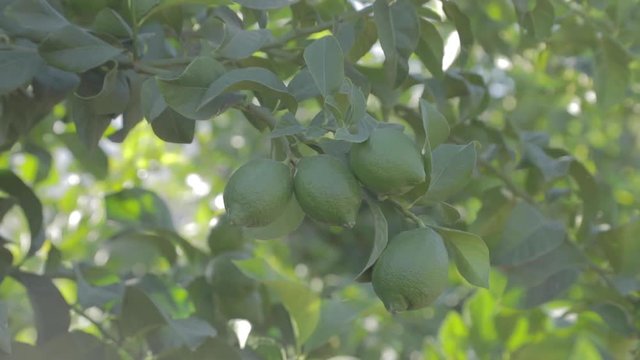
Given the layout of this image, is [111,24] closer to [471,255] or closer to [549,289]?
[471,255]

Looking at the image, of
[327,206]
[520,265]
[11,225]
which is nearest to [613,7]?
[520,265]

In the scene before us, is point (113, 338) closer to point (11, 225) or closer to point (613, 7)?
point (613, 7)

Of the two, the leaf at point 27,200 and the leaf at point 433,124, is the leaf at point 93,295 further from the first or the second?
the leaf at point 433,124

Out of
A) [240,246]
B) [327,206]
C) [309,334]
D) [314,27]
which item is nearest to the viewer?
[327,206]

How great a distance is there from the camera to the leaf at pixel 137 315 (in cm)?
75

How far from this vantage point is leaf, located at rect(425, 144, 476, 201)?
1.90ft

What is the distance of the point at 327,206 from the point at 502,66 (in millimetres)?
934

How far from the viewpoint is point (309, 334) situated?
837 millimetres

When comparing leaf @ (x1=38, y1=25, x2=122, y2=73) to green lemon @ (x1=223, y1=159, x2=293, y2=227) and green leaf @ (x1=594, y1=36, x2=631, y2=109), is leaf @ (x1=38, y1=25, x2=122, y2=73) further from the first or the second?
green leaf @ (x1=594, y1=36, x2=631, y2=109)

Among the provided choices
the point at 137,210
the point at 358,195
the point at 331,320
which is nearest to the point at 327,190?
the point at 358,195

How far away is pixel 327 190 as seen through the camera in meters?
0.53

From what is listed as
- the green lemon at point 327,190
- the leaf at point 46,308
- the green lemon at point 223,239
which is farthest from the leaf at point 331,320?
the green lemon at point 327,190

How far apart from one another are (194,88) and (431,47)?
0.27m

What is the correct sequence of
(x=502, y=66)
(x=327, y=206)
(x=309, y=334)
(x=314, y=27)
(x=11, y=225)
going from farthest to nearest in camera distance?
(x=11, y=225) < (x=502, y=66) < (x=309, y=334) < (x=314, y=27) < (x=327, y=206)
